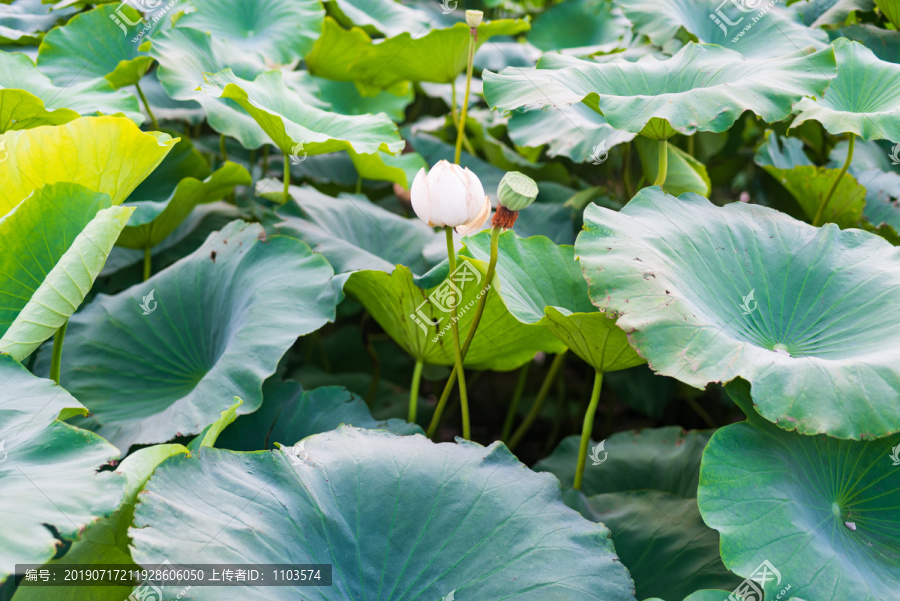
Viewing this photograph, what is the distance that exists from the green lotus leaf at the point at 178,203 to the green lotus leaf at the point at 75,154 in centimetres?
20

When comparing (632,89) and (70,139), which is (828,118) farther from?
(70,139)

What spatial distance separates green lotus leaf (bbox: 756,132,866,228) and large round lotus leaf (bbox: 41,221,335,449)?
1125 mm

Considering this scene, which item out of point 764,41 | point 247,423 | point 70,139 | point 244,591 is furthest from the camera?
point 764,41

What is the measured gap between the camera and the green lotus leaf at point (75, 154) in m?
1.08

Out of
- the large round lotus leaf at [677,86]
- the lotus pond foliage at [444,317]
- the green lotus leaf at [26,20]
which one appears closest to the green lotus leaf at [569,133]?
the lotus pond foliage at [444,317]

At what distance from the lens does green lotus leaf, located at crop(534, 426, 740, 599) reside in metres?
1.05

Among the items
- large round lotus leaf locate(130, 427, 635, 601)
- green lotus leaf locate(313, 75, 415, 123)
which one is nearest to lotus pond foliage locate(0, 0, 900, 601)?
large round lotus leaf locate(130, 427, 635, 601)

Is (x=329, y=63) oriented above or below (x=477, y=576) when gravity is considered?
above

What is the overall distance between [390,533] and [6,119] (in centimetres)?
117

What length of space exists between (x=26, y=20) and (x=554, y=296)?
5.75 feet

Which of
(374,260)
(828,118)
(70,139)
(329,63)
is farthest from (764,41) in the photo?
(70,139)

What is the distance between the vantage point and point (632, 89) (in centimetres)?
116

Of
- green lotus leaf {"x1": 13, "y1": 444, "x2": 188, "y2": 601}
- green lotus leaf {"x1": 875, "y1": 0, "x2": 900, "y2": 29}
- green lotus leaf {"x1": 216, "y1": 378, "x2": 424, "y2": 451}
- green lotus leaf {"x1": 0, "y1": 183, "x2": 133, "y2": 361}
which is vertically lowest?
green lotus leaf {"x1": 216, "y1": 378, "x2": 424, "y2": 451}

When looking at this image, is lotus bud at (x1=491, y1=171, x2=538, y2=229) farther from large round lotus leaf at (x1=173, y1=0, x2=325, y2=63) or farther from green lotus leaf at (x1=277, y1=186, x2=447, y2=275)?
large round lotus leaf at (x1=173, y1=0, x2=325, y2=63)
